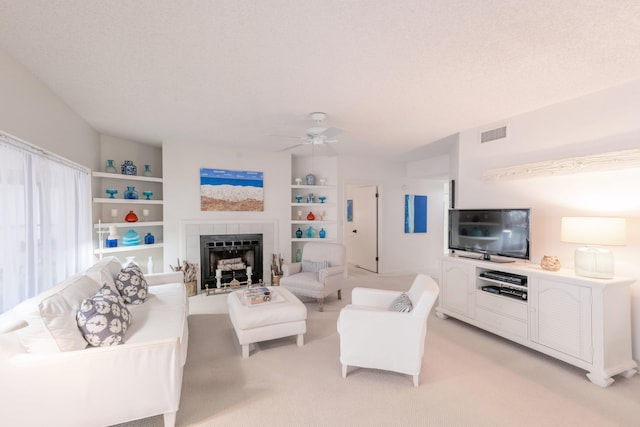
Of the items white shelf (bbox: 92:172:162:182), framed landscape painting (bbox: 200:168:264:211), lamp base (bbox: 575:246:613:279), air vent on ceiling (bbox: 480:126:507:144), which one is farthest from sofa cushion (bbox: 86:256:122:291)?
air vent on ceiling (bbox: 480:126:507:144)

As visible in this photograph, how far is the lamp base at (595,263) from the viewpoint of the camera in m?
2.39

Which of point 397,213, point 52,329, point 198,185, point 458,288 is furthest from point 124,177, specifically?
point 397,213

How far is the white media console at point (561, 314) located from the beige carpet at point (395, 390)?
0.48 ft

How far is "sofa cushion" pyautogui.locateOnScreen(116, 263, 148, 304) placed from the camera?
281 centimetres

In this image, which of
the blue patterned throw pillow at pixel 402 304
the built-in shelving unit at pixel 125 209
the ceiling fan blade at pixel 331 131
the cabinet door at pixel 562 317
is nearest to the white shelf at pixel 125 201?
the built-in shelving unit at pixel 125 209

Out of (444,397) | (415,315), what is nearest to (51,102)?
(415,315)

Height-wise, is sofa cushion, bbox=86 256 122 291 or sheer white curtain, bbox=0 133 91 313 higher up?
sheer white curtain, bbox=0 133 91 313

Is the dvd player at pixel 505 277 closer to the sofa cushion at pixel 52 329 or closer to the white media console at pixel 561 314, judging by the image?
the white media console at pixel 561 314

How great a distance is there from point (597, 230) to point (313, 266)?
3239mm

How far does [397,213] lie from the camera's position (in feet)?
20.4

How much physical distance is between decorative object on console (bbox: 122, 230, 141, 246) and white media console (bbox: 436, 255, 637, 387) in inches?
183

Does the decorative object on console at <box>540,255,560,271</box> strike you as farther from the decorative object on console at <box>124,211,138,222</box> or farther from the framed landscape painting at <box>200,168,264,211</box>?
the decorative object on console at <box>124,211,138,222</box>

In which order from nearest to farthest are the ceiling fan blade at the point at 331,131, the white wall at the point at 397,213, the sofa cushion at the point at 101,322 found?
the sofa cushion at the point at 101,322
the ceiling fan blade at the point at 331,131
the white wall at the point at 397,213

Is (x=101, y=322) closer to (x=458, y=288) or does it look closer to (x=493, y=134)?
(x=458, y=288)
